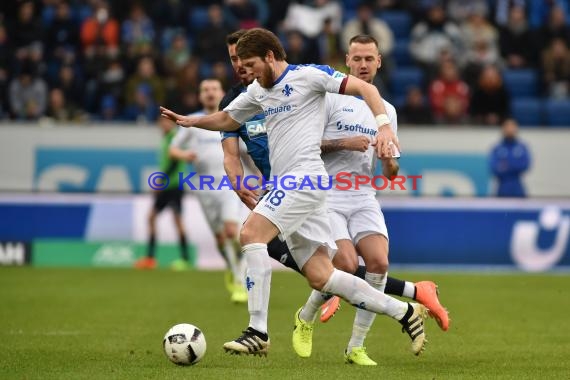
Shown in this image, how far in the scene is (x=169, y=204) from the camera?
18781 millimetres

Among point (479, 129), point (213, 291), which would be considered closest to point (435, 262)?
point (479, 129)

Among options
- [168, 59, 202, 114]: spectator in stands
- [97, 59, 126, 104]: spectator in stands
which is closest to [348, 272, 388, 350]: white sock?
[168, 59, 202, 114]: spectator in stands

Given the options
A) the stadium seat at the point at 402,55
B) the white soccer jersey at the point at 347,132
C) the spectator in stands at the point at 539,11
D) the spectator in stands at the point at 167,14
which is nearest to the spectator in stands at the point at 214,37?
the spectator in stands at the point at 167,14

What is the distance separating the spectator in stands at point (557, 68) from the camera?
22.8m

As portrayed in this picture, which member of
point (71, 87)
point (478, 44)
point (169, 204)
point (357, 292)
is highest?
point (478, 44)

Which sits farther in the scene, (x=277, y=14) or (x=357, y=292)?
→ (x=277, y=14)

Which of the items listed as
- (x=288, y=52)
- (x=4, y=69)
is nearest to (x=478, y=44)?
(x=288, y=52)

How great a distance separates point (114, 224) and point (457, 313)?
330 inches

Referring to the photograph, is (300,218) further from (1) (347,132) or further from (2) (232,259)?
(2) (232,259)

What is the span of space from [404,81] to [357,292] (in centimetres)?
1538

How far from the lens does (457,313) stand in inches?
503

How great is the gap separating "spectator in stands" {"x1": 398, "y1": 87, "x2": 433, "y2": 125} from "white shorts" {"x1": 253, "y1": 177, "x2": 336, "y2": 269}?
13.4 m

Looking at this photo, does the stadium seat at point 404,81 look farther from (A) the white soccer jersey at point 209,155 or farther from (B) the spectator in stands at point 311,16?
(A) the white soccer jersey at point 209,155

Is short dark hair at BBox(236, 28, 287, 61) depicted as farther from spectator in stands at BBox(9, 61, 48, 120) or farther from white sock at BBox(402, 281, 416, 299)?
spectator in stands at BBox(9, 61, 48, 120)
